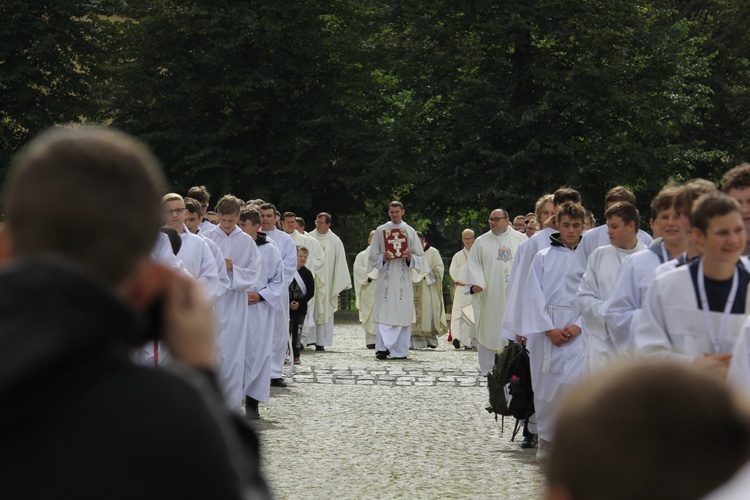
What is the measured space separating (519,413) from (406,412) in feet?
9.13

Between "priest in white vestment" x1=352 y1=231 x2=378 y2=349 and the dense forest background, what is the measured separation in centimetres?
1091

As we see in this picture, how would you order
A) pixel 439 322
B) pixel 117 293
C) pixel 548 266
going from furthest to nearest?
pixel 439 322
pixel 548 266
pixel 117 293

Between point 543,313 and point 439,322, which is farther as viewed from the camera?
point 439,322

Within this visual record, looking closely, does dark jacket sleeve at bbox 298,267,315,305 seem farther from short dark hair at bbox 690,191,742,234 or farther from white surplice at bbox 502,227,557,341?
short dark hair at bbox 690,191,742,234

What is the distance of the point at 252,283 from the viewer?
13227mm

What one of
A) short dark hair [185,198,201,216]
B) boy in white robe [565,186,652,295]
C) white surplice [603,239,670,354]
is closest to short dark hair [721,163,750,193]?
white surplice [603,239,670,354]

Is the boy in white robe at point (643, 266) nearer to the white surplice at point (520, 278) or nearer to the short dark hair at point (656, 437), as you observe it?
the white surplice at point (520, 278)

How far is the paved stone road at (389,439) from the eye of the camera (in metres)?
9.31

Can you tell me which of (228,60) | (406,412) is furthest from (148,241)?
(228,60)

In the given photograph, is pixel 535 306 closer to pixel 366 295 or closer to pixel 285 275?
pixel 285 275

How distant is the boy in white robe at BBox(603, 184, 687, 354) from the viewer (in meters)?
7.21

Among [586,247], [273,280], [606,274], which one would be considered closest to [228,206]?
[273,280]

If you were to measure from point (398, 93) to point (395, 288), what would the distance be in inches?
762

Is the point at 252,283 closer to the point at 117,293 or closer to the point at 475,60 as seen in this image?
the point at 117,293
